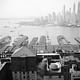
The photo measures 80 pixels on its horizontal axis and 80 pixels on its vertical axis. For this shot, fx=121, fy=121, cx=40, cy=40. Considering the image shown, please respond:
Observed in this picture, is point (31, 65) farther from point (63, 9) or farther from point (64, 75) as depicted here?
point (63, 9)

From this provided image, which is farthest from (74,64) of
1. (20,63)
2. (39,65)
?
(20,63)

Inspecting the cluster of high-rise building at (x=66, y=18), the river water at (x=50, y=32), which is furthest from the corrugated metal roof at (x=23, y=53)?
the cluster of high-rise building at (x=66, y=18)

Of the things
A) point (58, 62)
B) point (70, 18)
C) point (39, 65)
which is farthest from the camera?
point (70, 18)

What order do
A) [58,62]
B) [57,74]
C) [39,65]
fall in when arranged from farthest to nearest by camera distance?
[58,62], [39,65], [57,74]

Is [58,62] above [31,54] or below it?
below

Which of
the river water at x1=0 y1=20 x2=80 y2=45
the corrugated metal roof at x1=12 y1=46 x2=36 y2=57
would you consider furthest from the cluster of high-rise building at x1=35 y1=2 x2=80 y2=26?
the corrugated metal roof at x1=12 y1=46 x2=36 y2=57

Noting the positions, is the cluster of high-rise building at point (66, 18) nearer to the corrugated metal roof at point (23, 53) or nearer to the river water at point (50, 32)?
the river water at point (50, 32)

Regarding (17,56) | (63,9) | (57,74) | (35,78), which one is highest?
(63,9)

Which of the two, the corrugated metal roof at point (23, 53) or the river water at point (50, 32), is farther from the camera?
the river water at point (50, 32)

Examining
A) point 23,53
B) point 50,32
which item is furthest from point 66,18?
point 23,53

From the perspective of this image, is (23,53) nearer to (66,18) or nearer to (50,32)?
(50,32)

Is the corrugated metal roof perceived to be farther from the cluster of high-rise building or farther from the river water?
the cluster of high-rise building
